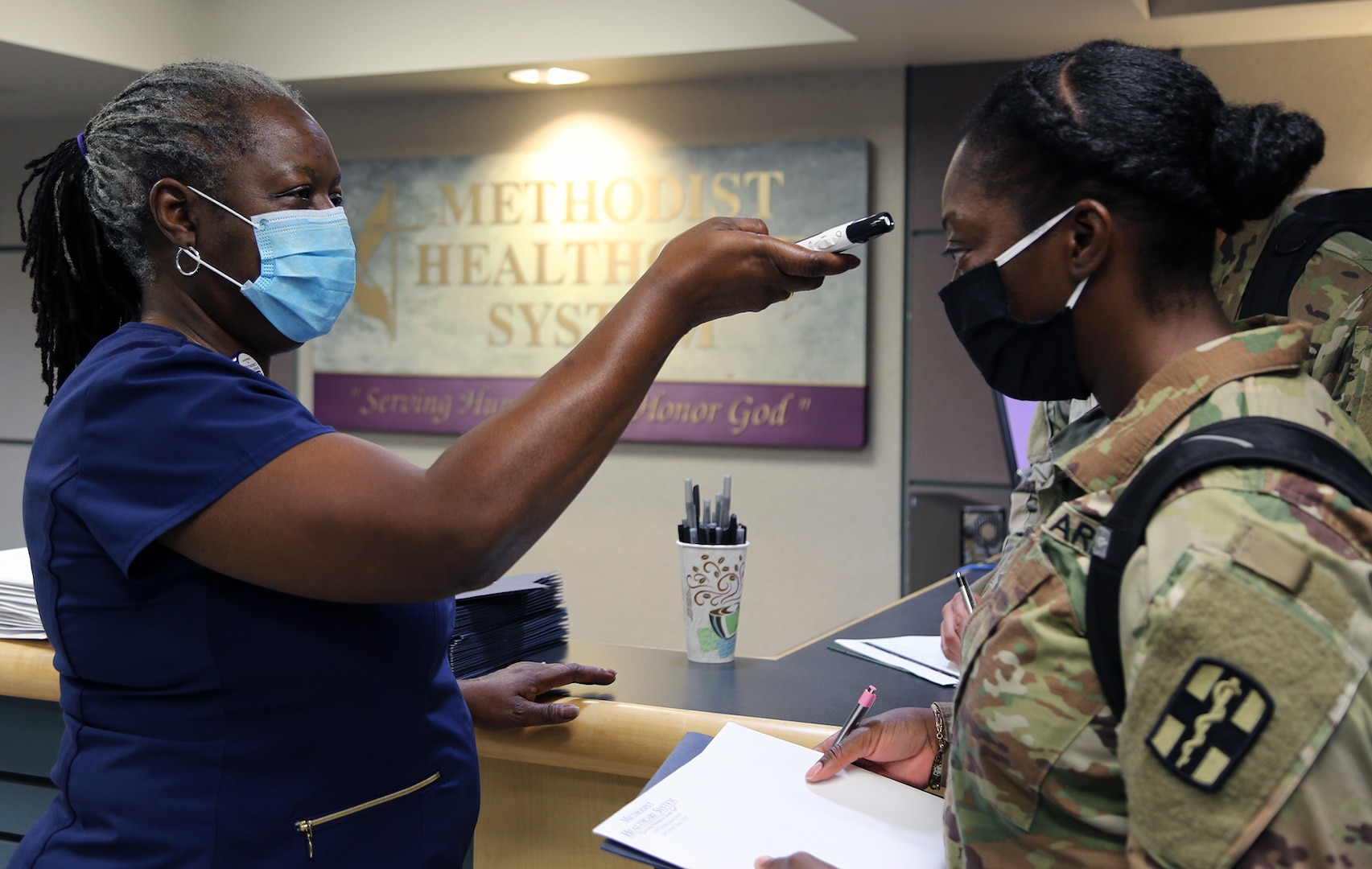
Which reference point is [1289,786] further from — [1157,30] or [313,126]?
[1157,30]

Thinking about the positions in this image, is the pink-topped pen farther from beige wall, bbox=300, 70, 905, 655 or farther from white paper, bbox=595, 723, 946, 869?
beige wall, bbox=300, 70, 905, 655

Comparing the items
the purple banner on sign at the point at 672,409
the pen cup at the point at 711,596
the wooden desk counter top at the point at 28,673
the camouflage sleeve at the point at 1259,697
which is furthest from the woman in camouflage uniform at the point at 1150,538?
the purple banner on sign at the point at 672,409

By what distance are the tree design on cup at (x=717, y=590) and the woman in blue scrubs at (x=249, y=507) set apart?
1.75ft

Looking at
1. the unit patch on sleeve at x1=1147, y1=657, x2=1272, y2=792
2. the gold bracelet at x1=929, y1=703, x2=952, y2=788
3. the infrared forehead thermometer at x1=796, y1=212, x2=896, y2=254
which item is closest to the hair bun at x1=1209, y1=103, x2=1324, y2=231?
the infrared forehead thermometer at x1=796, y1=212, x2=896, y2=254

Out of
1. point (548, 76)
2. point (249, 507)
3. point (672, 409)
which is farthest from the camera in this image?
point (672, 409)

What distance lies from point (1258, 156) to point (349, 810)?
112 centimetres

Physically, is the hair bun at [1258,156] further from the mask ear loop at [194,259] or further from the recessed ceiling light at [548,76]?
the recessed ceiling light at [548,76]

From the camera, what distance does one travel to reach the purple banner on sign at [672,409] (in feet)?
13.4

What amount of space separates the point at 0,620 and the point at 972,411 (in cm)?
307

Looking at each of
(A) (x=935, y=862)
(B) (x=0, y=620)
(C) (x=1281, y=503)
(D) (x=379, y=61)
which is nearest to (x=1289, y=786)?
(C) (x=1281, y=503)

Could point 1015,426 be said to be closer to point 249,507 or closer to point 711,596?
point 711,596

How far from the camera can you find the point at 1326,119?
3.58 metres

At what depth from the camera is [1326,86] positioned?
358cm

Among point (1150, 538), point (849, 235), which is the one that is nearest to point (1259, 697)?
point (1150, 538)
